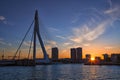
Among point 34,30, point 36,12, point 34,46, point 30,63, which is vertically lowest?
point 30,63

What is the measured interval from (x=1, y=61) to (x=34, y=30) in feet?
319

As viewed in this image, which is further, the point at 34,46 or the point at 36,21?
the point at 36,21

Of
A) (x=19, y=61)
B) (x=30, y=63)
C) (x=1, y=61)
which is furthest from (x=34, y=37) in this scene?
(x=1, y=61)

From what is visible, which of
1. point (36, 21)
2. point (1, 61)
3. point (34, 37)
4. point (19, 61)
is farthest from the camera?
point (1, 61)

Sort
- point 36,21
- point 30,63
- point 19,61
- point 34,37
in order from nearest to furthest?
→ point 34,37 → point 36,21 → point 30,63 → point 19,61

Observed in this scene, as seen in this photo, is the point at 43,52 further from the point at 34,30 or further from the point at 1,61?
the point at 1,61

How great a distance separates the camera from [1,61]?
192m

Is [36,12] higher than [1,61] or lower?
higher

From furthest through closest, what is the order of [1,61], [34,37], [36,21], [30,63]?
[1,61], [30,63], [36,21], [34,37]

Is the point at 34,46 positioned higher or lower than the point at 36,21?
lower

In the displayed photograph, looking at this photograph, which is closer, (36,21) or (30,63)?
(36,21)

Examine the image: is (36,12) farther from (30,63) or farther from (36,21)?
(30,63)

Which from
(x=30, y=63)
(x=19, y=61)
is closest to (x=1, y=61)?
(x=19, y=61)

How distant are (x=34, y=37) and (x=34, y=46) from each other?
13.9ft
